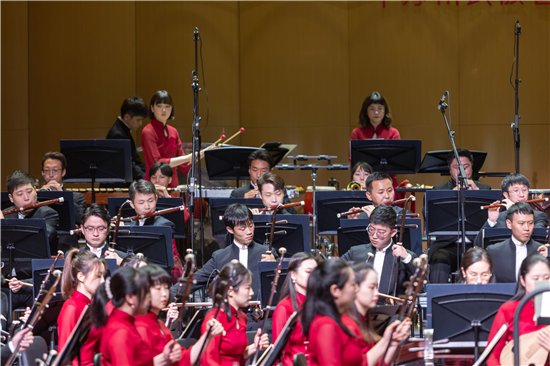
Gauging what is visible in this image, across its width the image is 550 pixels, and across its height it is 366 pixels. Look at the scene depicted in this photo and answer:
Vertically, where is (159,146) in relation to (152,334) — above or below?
above

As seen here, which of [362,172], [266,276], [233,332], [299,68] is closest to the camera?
[233,332]

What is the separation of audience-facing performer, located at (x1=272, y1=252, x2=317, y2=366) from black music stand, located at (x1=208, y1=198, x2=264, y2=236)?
5.40 ft

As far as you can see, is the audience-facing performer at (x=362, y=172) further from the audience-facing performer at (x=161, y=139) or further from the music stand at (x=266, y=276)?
the music stand at (x=266, y=276)

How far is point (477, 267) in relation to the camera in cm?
372

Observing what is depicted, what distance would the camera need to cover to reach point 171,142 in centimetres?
660

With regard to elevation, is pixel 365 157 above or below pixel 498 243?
above

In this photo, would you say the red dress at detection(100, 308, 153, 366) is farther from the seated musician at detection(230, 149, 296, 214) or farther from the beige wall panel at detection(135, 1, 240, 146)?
the beige wall panel at detection(135, 1, 240, 146)

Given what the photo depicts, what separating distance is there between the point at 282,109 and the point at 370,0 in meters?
1.90

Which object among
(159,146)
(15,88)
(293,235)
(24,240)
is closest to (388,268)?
(293,235)

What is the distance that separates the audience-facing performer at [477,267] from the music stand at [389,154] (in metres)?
1.97

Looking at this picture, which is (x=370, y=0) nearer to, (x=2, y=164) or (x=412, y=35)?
(x=412, y=35)

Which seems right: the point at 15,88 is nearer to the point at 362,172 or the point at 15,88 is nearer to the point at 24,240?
the point at 24,240

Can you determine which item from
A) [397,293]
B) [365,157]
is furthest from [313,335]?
[365,157]

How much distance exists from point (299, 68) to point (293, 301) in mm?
5844
